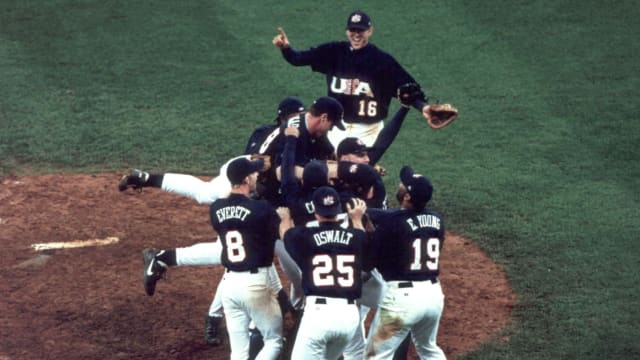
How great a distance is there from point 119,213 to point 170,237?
2.93ft

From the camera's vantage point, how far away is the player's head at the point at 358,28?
10445 millimetres

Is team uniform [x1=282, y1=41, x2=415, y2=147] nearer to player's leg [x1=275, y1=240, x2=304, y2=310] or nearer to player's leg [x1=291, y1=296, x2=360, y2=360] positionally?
player's leg [x1=275, y1=240, x2=304, y2=310]

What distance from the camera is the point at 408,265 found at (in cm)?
779

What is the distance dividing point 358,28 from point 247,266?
340cm

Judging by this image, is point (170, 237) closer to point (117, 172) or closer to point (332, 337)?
point (117, 172)

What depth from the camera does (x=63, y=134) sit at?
44.1 ft

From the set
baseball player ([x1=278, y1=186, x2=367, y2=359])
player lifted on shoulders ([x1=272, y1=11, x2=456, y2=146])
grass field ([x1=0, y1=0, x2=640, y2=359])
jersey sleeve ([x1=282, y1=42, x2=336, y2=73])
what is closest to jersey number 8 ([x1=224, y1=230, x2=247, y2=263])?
baseball player ([x1=278, y1=186, x2=367, y2=359])

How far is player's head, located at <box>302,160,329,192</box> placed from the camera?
8.20 meters

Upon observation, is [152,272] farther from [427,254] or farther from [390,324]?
[427,254]

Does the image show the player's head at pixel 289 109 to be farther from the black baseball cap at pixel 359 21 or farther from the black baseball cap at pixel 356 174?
the black baseball cap at pixel 359 21

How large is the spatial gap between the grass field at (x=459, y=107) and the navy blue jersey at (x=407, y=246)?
1.41 metres

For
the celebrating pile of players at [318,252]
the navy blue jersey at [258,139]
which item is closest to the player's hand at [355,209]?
the celebrating pile of players at [318,252]

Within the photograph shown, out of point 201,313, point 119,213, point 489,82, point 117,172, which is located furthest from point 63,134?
point 489,82

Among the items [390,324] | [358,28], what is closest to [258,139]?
[358,28]
